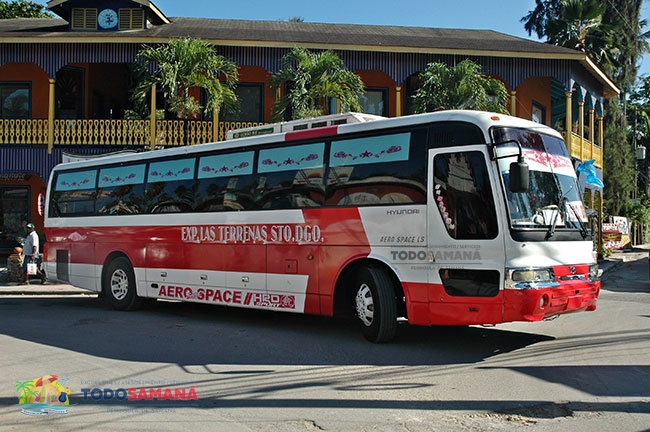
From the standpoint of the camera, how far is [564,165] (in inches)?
342

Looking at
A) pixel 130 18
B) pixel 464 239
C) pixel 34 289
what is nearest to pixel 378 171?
pixel 464 239

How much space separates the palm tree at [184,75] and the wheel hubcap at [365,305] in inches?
424

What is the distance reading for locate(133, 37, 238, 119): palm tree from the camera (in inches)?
724

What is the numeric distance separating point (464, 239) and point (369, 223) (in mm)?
1495

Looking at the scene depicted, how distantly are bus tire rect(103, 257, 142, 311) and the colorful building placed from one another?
8.62m

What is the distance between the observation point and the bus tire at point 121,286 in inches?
499

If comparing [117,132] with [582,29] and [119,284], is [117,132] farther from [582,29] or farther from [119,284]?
[582,29]

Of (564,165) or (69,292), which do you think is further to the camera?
(69,292)

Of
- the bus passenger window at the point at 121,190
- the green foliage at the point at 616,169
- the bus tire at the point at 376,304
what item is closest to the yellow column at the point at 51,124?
the bus passenger window at the point at 121,190

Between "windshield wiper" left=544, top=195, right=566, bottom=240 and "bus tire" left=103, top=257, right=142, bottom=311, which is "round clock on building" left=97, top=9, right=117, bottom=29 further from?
"windshield wiper" left=544, top=195, right=566, bottom=240

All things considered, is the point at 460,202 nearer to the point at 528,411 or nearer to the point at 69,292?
the point at 528,411

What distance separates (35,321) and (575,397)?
896 centimetres

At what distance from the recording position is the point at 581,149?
25359mm

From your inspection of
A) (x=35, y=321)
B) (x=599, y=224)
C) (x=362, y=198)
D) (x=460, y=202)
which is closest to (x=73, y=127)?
(x=35, y=321)
